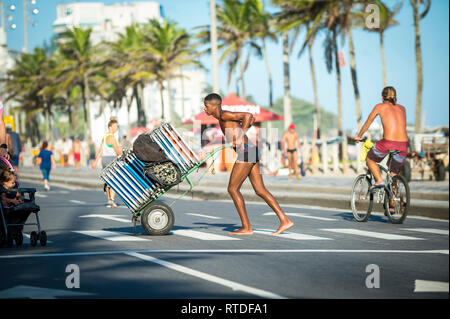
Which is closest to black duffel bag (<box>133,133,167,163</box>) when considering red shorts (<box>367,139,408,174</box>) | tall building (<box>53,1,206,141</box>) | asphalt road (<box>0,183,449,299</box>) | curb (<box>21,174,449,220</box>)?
curb (<box>21,174,449,220</box>)

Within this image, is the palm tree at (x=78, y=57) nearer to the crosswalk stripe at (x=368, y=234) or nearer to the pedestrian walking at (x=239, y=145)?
the crosswalk stripe at (x=368, y=234)

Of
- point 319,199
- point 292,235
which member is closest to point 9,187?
point 292,235

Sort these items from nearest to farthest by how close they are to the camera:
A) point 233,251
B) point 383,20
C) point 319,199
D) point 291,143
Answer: point 233,251, point 319,199, point 291,143, point 383,20

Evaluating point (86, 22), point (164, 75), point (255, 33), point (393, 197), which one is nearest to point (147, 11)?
point (86, 22)

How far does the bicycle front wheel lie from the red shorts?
20.5 inches

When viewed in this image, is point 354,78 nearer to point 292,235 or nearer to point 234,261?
point 292,235

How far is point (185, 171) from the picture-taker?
10.4 metres

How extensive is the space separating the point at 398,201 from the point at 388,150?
80 cm

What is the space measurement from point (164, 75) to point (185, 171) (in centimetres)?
6321

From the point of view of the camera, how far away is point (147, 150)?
1016 centimetres

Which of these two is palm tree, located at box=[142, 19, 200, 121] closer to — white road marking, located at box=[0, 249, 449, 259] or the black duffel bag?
the black duffel bag

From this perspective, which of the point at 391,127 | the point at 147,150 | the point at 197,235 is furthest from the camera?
the point at 391,127

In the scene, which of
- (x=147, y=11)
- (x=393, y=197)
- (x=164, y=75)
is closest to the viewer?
(x=393, y=197)

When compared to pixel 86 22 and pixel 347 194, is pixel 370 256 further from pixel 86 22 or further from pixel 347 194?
pixel 86 22
